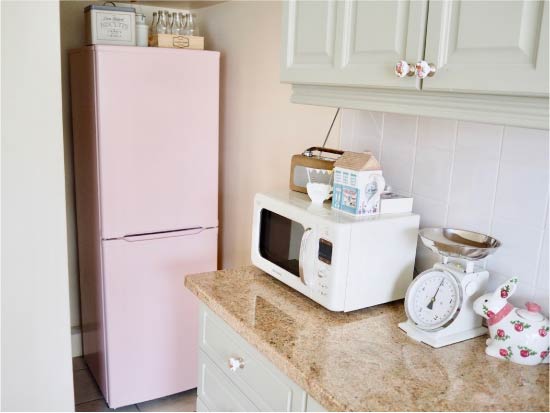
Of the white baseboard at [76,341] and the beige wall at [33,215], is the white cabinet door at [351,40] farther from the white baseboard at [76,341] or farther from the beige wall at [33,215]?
the white baseboard at [76,341]

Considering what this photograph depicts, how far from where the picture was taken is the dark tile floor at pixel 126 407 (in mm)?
2748

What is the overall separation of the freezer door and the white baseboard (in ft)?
1.96

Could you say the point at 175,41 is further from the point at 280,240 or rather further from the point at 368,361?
the point at 368,361

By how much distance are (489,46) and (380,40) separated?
308 mm

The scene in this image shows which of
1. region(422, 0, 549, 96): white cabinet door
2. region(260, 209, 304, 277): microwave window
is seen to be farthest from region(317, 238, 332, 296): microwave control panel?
region(422, 0, 549, 96): white cabinet door

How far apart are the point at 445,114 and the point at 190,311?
1.86 metres

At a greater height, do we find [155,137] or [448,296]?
[155,137]

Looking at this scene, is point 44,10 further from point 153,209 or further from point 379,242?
point 379,242

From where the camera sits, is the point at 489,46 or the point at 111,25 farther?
the point at 111,25

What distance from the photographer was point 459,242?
1590 millimetres

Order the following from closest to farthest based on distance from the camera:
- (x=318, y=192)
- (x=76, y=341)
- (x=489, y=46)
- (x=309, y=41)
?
(x=489, y=46) < (x=309, y=41) < (x=318, y=192) < (x=76, y=341)

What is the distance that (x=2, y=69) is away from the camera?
193 cm

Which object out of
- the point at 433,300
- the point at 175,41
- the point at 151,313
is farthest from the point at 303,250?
the point at 175,41

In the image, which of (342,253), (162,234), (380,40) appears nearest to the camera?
(380,40)
